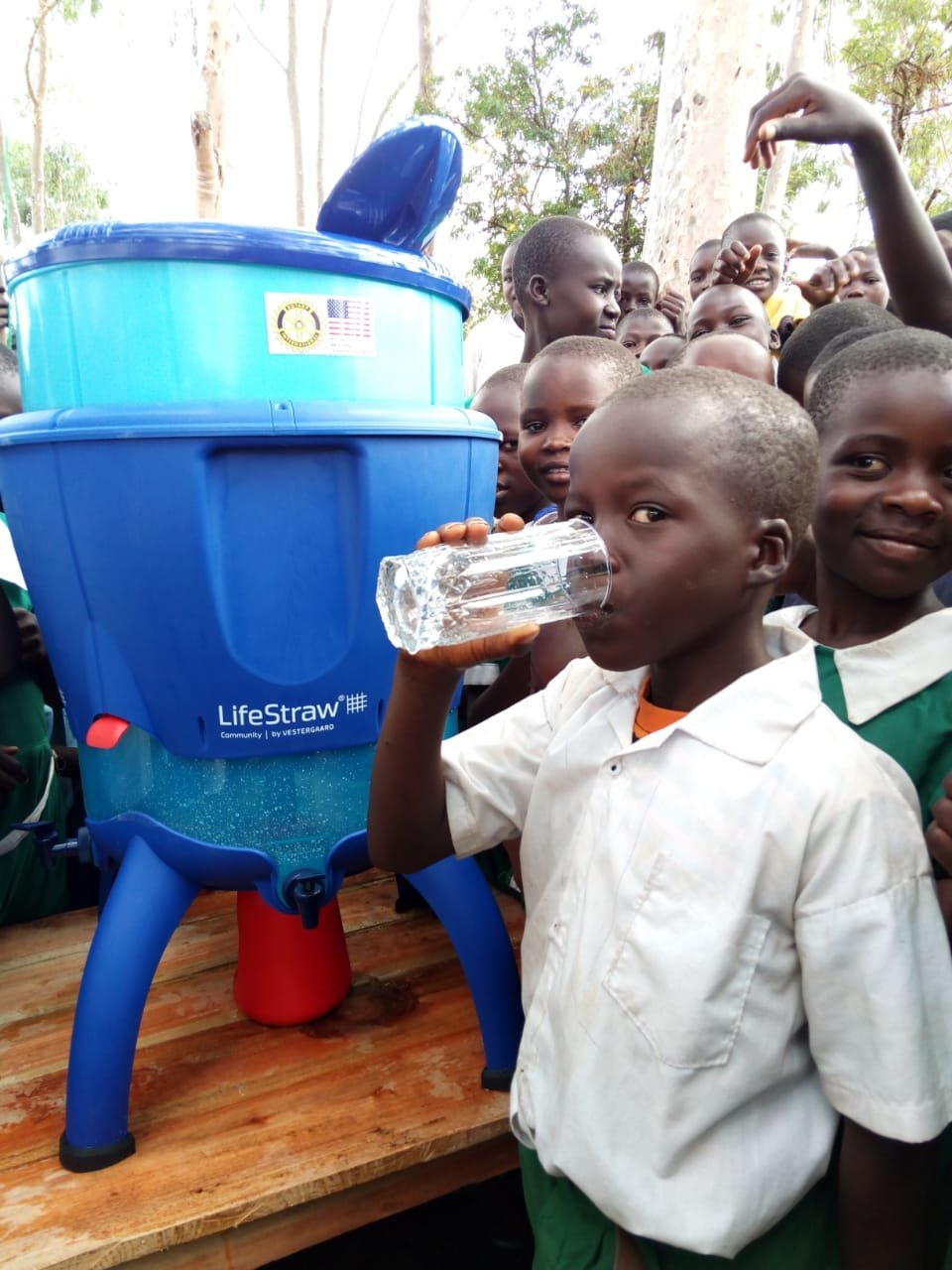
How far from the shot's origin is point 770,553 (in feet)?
2.52

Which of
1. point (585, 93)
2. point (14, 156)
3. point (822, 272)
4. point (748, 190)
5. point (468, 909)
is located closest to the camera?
point (468, 909)

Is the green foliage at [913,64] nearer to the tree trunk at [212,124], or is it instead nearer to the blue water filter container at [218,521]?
the tree trunk at [212,124]

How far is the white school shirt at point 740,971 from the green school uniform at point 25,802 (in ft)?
4.00

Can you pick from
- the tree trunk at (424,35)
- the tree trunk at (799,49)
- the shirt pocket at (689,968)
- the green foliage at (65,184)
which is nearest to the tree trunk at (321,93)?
the tree trunk at (424,35)

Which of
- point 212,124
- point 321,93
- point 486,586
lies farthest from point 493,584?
point 321,93

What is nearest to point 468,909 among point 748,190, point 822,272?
point 822,272

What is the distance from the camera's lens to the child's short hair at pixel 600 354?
1560mm

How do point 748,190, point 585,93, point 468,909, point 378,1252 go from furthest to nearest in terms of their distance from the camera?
point 585,93 < point 748,190 < point 378,1252 < point 468,909

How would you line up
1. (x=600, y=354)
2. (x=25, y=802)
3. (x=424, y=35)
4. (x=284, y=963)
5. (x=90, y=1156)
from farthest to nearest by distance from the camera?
(x=424, y=35)
(x=25, y=802)
(x=600, y=354)
(x=284, y=963)
(x=90, y=1156)

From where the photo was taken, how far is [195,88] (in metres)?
6.56

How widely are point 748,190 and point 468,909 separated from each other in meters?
→ 5.36

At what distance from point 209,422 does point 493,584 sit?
0.38 metres

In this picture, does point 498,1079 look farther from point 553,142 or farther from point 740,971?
point 553,142

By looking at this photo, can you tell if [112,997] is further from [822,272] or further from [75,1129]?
[822,272]
